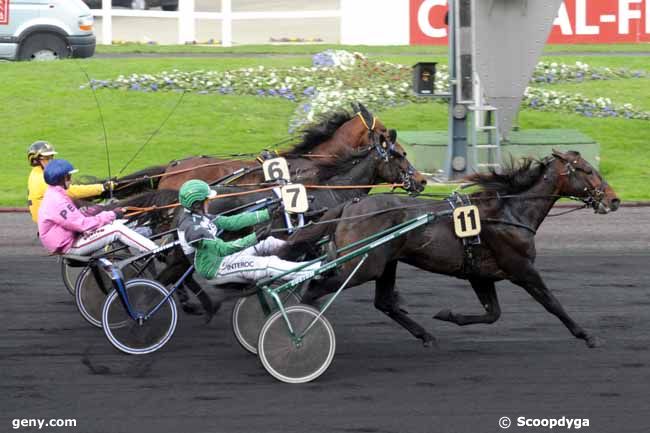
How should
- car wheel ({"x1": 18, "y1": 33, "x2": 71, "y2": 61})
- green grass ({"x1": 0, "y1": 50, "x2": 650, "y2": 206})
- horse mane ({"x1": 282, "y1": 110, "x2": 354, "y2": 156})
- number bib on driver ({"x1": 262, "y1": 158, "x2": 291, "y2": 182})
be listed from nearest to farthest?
number bib on driver ({"x1": 262, "y1": 158, "x2": 291, "y2": 182}) < horse mane ({"x1": 282, "y1": 110, "x2": 354, "y2": 156}) < green grass ({"x1": 0, "y1": 50, "x2": 650, "y2": 206}) < car wheel ({"x1": 18, "y1": 33, "x2": 71, "y2": 61})

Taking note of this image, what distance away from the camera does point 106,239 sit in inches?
311

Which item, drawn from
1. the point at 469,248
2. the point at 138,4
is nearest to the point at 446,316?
the point at 469,248

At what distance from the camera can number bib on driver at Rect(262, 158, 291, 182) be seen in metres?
8.77

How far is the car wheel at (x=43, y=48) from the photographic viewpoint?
2081cm

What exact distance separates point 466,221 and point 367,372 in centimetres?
121

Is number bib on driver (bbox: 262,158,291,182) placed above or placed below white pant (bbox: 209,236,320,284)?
above

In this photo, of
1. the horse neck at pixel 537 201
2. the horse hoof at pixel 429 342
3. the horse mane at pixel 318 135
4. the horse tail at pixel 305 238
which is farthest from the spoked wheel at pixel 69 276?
the horse neck at pixel 537 201

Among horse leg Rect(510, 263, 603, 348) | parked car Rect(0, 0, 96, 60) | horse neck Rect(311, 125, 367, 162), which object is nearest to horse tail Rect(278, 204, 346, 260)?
horse leg Rect(510, 263, 603, 348)

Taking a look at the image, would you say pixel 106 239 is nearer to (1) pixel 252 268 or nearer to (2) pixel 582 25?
(1) pixel 252 268

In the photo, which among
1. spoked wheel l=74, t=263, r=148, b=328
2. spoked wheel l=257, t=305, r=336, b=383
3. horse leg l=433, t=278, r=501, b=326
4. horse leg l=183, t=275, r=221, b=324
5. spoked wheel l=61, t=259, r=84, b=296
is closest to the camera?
spoked wheel l=257, t=305, r=336, b=383

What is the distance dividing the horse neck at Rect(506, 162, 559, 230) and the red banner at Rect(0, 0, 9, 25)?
549 inches

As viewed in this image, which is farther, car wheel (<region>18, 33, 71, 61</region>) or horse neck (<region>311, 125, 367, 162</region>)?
car wheel (<region>18, 33, 71, 61</region>)

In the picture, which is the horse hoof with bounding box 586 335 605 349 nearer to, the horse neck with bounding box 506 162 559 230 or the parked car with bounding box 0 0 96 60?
the horse neck with bounding box 506 162 559 230

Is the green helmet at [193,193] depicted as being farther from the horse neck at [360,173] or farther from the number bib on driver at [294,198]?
the horse neck at [360,173]
